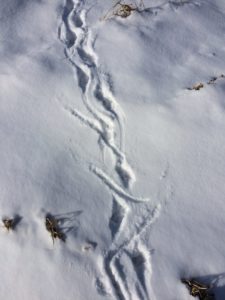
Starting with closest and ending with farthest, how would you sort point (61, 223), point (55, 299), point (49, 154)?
point (55, 299)
point (61, 223)
point (49, 154)

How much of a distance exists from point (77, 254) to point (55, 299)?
271 millimetres

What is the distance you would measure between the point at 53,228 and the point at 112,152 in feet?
2.14

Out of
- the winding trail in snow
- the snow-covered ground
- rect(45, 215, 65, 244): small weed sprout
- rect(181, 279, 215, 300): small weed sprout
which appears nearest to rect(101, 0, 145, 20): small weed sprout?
the snow-covered ground

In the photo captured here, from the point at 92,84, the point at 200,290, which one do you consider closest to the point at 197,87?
the point at 92,84

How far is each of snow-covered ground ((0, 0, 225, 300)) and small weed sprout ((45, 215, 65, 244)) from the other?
0.03 m

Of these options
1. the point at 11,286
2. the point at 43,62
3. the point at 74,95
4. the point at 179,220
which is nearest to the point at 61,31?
the point at 43,62

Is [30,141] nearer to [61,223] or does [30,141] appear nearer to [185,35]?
[61,223]

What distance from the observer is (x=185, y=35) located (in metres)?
2.92

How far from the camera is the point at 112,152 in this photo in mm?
2395

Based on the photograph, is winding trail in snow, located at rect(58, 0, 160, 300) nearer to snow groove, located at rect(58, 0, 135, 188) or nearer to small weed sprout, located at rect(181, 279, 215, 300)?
snow groove, located at rect(58, 0, 135, 188)

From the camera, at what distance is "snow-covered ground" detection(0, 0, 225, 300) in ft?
6.73

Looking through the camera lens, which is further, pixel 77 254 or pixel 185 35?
pixel 185 35

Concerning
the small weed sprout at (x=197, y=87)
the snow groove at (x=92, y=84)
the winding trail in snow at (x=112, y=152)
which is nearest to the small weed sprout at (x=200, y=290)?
the winding trail in snow at (x=112, y=152)

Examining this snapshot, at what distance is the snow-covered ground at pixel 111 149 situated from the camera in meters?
2.05
